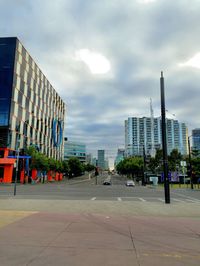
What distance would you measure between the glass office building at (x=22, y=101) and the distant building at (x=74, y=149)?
9447 cm

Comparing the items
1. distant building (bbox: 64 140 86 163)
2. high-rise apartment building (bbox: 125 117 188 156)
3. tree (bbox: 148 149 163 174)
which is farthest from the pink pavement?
distant building (bbox: 64 140 86 163)

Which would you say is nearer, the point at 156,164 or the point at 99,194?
the point at 99,194

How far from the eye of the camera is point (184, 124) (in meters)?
102

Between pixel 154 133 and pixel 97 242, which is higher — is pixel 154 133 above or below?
above

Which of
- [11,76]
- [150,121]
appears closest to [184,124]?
[150,121]

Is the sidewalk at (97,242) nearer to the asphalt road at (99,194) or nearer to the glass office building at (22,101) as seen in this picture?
the asphalt road at (99,194)

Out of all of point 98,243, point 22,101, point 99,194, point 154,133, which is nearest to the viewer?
point 98,243

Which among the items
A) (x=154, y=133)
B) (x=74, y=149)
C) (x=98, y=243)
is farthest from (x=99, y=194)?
(x=74, y=149)

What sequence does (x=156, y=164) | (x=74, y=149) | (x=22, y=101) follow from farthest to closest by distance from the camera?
(x=74, y=149) → (x=156, y=164) → (x=22, y=101)

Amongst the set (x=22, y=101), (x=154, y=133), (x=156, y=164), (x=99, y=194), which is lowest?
(x=99, y=194)

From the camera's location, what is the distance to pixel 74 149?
186 m

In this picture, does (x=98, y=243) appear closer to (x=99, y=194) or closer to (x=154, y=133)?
(x=99, y=194)

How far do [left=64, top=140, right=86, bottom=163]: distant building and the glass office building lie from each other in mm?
94470

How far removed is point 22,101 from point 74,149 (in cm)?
12405
